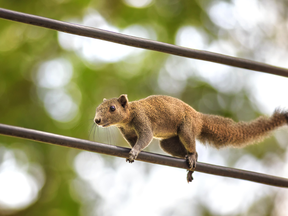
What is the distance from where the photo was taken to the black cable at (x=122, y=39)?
7.15ft

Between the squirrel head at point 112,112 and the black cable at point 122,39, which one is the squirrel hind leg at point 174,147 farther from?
the black cable at point 122,39

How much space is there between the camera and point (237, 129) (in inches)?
132

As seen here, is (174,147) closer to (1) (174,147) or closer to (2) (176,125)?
(1) (174,147)

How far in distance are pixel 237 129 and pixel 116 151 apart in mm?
1678

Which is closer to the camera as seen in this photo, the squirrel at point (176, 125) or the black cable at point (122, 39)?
the black cable at point (122, 39)

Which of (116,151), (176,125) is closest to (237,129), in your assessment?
(176,125)

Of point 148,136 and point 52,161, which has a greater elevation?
point 52,161

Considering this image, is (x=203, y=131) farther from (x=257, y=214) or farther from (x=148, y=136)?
(x=257, y=214)

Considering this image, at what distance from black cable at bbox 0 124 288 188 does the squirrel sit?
2.05ft

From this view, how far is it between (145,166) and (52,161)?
79.2 inches

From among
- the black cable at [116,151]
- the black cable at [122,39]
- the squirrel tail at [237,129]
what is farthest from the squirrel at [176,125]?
the black cable at [122,39]

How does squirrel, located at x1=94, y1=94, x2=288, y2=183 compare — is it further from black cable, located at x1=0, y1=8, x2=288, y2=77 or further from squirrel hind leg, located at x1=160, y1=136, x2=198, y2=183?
black cable, located at x1=0, y1=8, x2=288, y2=77

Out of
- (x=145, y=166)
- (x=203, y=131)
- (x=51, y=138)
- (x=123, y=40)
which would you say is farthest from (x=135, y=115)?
(x=145, y=166)

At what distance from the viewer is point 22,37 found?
22.4ft
